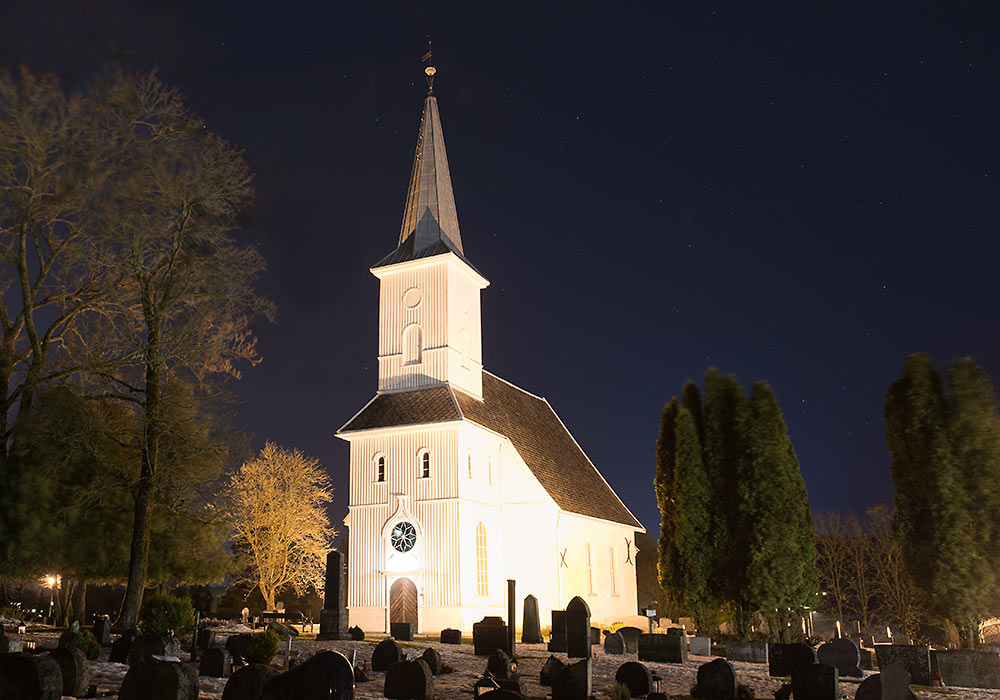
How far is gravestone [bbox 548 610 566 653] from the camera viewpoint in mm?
23406

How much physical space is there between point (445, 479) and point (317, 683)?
24826 millimetres

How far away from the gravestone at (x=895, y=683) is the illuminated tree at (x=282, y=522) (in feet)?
114

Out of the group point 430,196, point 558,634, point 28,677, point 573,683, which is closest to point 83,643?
point 28,677

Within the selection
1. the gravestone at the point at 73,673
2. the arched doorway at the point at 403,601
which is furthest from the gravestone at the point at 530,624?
the gravestone at the point at 73,673

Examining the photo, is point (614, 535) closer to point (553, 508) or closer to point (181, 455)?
point (553, 508)

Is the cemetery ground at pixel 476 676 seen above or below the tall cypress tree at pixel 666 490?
below

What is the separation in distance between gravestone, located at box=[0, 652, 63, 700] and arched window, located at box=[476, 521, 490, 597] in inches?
922

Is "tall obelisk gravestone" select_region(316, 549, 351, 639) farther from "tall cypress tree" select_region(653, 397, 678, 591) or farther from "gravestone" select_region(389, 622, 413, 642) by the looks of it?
"tall cypress tree" select_region(653, 397, 678, 591)

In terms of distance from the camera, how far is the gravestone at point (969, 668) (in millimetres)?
18125

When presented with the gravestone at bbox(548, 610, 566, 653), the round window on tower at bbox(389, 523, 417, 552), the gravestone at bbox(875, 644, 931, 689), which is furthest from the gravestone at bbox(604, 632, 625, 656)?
the round window on tower at bbox(389, 523, 417, 552)

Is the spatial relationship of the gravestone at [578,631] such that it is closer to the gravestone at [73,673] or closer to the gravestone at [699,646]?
the gravestone at [699,646]

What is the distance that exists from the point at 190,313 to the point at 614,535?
25295 millimetres

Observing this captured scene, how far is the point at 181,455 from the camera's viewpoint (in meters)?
25.7

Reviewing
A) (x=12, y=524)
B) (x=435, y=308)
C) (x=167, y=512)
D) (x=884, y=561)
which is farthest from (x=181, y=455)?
(x=884, y=561)
